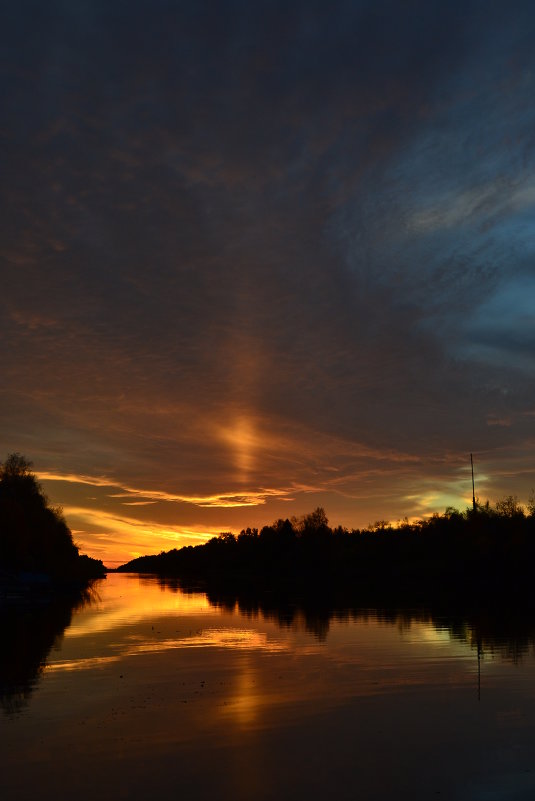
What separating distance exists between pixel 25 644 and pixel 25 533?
74.5 metres

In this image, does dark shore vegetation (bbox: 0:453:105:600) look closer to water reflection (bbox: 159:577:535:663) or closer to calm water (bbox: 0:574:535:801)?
water reflection (bbox: 159:577:535:663)

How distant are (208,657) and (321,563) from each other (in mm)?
165120

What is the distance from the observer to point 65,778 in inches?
620

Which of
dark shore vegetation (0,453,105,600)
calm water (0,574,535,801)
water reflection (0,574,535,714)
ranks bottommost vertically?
calm water (0,574,535,801)

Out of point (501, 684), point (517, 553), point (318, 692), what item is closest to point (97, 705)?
point (318, 692)

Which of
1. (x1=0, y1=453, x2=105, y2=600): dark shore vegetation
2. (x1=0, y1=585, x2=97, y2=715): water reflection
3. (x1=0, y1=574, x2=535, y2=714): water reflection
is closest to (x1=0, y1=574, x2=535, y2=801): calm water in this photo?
(x1=0, y1=585, x2=97, y2=715): water reflection

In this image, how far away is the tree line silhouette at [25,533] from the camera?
4284 inches

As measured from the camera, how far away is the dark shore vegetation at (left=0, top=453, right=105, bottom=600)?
99438 millimetres

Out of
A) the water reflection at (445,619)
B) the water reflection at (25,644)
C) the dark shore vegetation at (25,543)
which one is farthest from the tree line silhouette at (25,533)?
the water reflection at (445,619)

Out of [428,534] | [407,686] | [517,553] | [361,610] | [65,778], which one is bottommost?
[65,778]

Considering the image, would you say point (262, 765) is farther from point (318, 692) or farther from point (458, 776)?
point (318, 692)

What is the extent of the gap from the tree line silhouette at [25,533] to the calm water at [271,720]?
65.9 m

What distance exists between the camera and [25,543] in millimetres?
110250

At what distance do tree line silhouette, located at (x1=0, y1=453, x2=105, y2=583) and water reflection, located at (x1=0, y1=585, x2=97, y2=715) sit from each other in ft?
83.6
